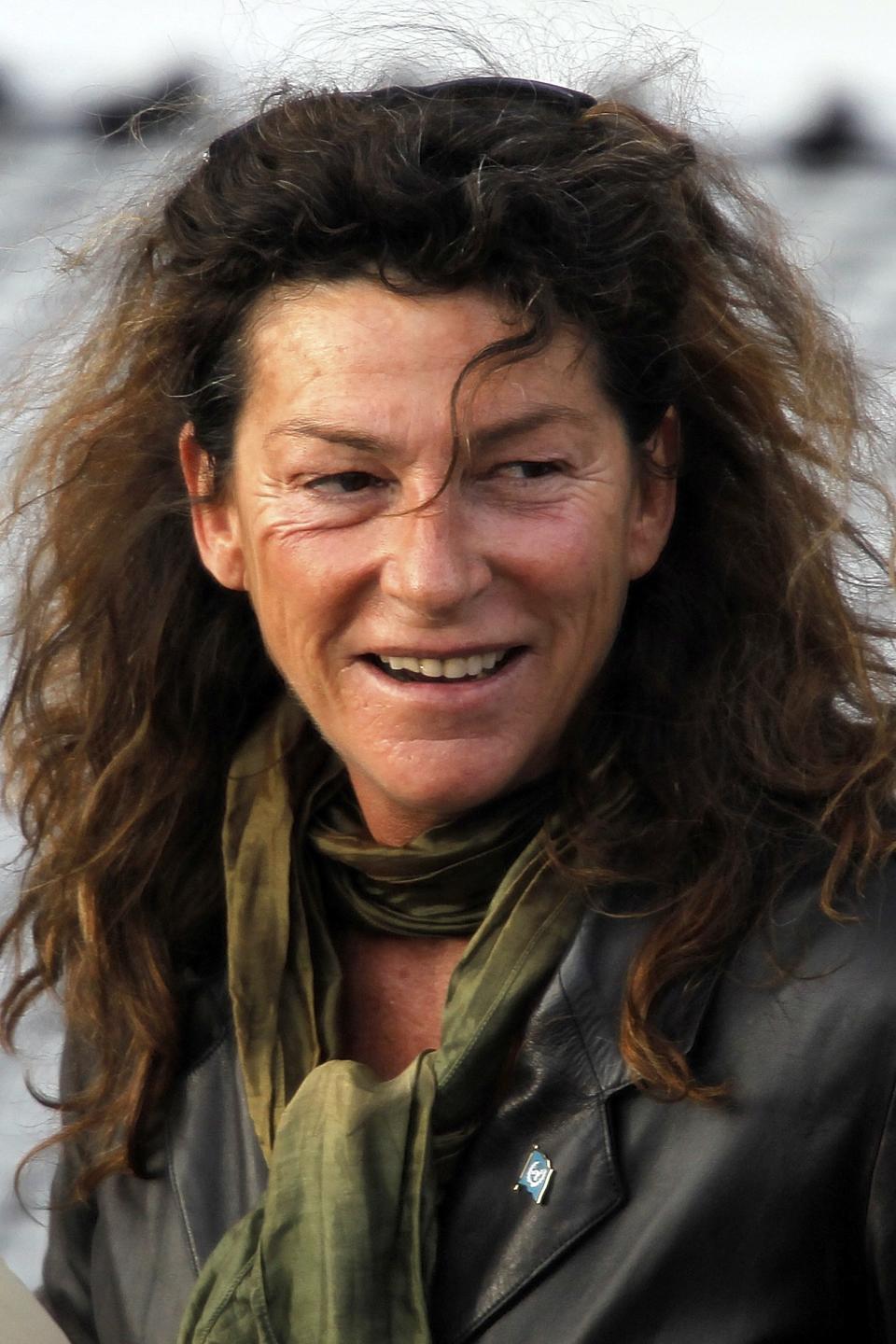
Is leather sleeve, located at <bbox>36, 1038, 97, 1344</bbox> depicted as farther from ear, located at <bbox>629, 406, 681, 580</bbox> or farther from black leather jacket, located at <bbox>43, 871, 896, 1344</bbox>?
ear, located at <bbox>629, 406, 681, 580</bbox>

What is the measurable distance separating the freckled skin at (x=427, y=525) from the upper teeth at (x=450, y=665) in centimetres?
2

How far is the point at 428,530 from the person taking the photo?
2.10 m

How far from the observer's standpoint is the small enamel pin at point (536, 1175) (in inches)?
82.1

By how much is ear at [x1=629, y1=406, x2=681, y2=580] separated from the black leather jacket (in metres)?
0.44

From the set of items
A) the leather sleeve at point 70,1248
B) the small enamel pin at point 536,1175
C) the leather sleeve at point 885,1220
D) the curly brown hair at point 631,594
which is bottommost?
the leather sleeve at point 70,1248

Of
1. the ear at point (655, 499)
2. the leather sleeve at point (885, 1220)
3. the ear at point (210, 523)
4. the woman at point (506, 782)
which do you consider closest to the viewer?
the leather sleeve at point (885, 1220)

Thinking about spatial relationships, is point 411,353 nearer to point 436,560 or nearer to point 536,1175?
point 436,560

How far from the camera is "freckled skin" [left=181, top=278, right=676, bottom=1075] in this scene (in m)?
2.09

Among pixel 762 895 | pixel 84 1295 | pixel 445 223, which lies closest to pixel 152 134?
pixel 445 223

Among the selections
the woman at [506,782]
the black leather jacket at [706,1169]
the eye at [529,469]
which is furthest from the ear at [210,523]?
the black leather jacket at [706,1169]

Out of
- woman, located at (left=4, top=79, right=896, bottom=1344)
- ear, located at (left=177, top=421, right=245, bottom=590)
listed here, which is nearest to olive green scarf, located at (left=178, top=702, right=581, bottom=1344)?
woman, located at (left=4, top=79, right=896, bottom=1344)

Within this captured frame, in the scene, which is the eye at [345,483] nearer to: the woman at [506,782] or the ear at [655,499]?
the woman at [506,782]

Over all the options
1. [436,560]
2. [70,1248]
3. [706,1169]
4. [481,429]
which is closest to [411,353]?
[481,429]

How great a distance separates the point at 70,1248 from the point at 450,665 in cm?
107
